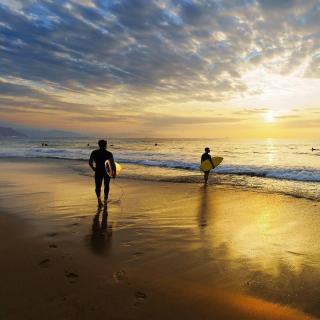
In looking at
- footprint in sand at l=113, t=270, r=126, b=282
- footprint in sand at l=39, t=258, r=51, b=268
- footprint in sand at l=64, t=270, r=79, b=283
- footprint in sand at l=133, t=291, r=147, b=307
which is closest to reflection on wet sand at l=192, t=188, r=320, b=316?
footprint in sand at l=133, t=291, r=147, b=307

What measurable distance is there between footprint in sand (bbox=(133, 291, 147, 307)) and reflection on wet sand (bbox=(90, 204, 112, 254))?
66.4 inches

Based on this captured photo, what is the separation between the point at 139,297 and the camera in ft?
13.6

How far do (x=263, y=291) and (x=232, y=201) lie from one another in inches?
265

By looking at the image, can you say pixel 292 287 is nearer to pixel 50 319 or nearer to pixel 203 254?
pixel 203 254

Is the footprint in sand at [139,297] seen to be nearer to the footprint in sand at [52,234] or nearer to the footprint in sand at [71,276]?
the footprint in sand at [71,276]

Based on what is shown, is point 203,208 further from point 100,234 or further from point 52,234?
point 52,234

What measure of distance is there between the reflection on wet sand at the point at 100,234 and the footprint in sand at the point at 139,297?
1686 mm

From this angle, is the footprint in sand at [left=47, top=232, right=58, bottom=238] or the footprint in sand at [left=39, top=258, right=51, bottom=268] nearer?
the footprint in sand at [left=39, top=258, right=51, bottom=268]

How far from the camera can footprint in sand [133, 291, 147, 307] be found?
398cm

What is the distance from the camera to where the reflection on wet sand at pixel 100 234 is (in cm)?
602

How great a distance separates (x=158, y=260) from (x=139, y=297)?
1.35 metres

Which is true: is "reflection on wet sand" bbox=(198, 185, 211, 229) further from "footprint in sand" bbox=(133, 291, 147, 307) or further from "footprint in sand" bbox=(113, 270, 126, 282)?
"footprint in sand" bbox=(133, 291, 147, 307)

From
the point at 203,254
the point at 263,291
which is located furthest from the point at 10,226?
the point at 263,291

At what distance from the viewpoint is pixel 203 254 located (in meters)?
5.77
